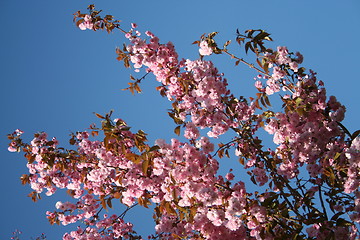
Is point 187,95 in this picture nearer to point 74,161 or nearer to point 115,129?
point 115,129

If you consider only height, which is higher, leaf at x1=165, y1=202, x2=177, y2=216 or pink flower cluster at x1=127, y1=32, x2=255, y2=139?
pink flower cluster at x1=127, y1=32, x2=255, y2=139

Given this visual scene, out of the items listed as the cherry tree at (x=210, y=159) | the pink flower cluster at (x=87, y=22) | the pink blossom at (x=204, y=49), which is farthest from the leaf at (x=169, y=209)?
the pink flower cluster at (x=87, y=22)

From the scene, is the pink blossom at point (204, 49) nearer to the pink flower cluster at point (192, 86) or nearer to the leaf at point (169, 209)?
the pink flower cluster at point (192, 86)

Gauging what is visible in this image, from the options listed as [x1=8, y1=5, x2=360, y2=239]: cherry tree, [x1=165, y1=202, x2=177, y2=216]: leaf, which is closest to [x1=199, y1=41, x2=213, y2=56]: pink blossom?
[x1=8, y1=5, x2=360, y2=239]: cherry tree

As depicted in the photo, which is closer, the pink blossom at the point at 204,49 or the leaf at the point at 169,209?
the leaf at the point at 169,209

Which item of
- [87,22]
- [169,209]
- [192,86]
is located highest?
[87,22]

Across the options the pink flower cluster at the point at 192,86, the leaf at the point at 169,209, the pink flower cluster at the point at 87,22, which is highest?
the pink flower cluster at the point at 87,22

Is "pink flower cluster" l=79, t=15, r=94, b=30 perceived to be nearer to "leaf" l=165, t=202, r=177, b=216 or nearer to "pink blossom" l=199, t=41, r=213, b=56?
"pink blossom" l=199, t=41, r=213, b=56

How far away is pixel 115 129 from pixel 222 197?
3.20 ft

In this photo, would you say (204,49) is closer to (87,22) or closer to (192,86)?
(192,86)

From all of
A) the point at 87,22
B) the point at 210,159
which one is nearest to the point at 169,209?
the point at 210,159

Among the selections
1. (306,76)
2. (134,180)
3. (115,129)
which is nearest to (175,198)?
(134,180)

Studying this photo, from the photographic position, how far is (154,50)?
3.72 m

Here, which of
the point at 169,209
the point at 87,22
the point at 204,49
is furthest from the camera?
the point at 87,22
